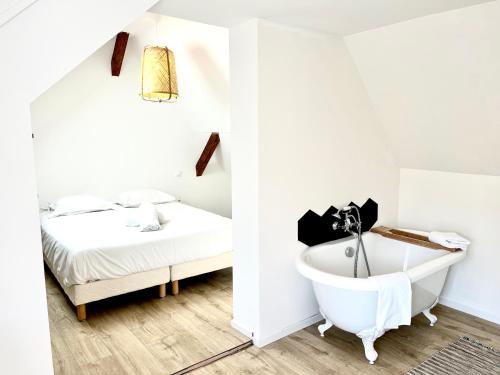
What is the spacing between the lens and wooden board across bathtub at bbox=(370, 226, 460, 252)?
3.00 meters

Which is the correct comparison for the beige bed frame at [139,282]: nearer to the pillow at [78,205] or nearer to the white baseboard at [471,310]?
the pillow at [78,205]

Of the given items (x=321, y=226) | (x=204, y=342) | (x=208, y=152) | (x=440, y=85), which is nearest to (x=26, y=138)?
(x=204, y=342)

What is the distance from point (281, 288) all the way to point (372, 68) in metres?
1.76

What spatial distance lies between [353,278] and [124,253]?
1818mm

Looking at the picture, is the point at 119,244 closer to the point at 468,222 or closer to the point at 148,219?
the point at 148,219

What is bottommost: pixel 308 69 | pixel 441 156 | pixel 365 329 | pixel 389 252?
pixel 365 329

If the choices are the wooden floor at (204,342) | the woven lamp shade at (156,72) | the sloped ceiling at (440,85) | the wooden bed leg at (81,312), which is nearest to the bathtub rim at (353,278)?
the wooden floor at (204,342)

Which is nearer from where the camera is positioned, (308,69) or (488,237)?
(308,69)

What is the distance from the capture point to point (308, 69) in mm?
2785

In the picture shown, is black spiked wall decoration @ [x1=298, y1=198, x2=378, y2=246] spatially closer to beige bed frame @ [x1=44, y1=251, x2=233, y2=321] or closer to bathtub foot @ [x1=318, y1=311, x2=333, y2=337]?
bathtub foot @ [x1=318, y1=311, x2=333, y2=337]

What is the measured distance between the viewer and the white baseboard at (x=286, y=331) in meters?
2.72

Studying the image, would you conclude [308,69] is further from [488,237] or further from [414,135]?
[488,237]

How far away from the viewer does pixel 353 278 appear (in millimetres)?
2371

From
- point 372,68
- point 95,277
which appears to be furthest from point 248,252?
point 372,68
